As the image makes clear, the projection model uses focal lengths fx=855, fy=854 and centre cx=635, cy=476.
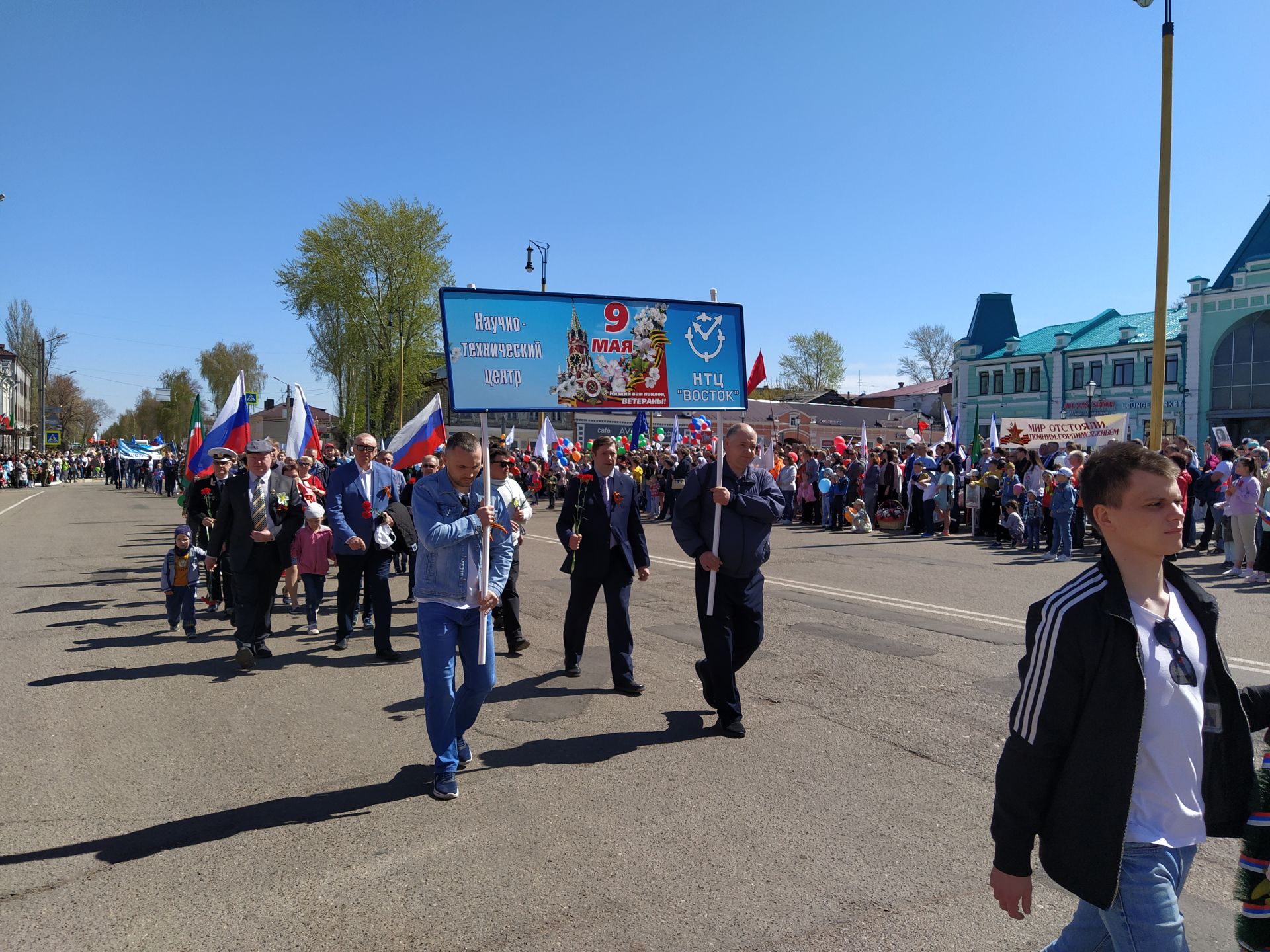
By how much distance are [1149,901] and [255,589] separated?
724 cm

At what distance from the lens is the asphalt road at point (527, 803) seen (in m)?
3.37

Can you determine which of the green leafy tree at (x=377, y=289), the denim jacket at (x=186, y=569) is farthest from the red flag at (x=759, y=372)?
the green leafy tree at (x=377, y=289)

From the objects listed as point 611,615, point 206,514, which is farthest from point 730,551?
point 206,514

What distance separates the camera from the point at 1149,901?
207cm

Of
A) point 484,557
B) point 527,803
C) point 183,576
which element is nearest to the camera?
point 527,803

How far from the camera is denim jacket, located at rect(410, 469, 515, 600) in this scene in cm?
465

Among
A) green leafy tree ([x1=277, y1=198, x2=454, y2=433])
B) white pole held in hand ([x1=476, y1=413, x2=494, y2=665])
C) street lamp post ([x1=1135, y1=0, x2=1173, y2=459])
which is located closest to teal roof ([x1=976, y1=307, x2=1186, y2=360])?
green leafy tree ([x1=277, y1=198, x2=454, y2=433])

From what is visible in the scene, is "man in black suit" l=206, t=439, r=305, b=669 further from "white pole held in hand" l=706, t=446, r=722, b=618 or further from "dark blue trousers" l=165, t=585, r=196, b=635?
"white pole held in hand" l=706, t=446, r=722, b=618

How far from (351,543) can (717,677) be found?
3.81 metres

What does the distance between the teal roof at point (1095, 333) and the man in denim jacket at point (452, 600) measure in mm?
55606

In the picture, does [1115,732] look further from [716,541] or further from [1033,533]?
[1033,533]

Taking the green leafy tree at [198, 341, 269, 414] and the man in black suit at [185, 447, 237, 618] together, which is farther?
the green leafy tree at [198, 341, 269, 414]

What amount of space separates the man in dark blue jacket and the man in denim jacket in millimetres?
1496

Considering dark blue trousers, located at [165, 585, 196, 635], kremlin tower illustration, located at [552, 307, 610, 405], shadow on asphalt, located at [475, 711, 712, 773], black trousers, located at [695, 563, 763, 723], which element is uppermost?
kremlin tower illustration, located at [552, 307, 610, 405]
